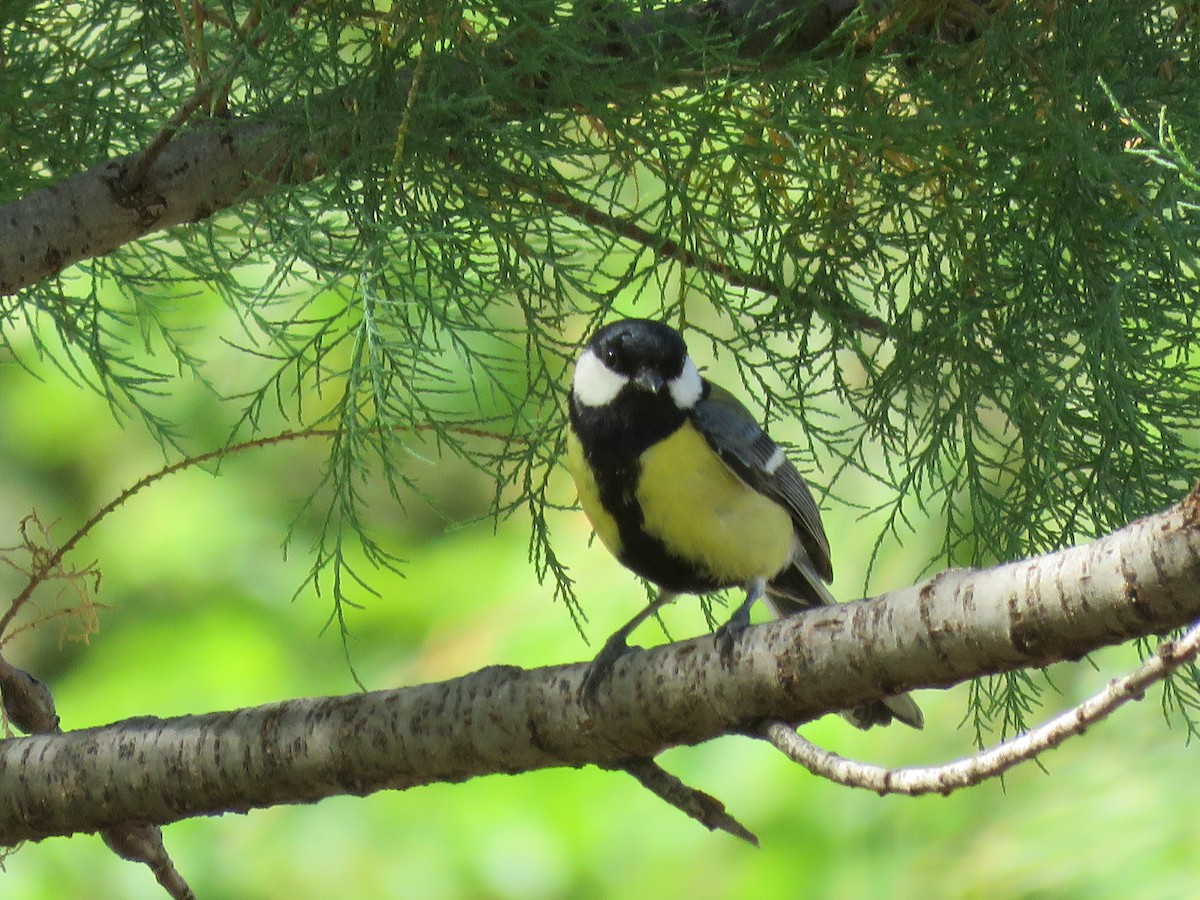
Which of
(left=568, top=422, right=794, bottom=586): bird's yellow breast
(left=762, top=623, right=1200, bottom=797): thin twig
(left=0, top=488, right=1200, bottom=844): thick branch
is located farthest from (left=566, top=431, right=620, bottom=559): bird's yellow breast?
(left=762, top=623, right=1200, bottom=797): thin twig

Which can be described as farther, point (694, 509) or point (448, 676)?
point (448, 676)

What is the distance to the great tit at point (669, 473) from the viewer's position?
1.05 m

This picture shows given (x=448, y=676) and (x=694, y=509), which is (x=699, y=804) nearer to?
(x=694, y=509)

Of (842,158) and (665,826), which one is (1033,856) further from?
(842,158)

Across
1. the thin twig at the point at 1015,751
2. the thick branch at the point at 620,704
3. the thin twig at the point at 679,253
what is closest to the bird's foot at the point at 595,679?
the thick branch at the point at 620,704

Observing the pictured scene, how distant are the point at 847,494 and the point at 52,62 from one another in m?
0.99

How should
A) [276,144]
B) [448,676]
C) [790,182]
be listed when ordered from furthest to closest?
[448,676], [790,182], [276,144]

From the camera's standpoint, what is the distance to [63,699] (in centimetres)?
202

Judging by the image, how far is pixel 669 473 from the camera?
105 centimetres

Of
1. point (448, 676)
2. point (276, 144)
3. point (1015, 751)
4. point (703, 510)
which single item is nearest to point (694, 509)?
point (703, 510)

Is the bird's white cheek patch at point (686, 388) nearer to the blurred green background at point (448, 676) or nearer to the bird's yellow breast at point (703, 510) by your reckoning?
the bird's yellow breast at point (703, 510)

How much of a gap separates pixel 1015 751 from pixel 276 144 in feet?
1.86

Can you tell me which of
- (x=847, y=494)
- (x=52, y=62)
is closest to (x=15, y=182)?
(x=52, y=62)

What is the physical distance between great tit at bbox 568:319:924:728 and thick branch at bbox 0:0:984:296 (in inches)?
9.2
